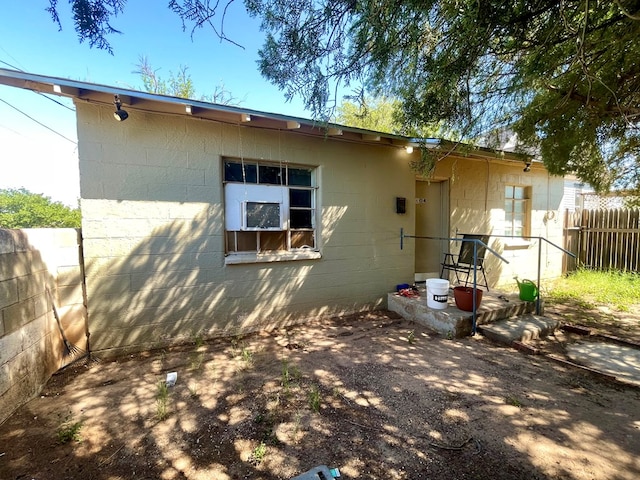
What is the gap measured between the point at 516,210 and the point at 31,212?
1412 cm

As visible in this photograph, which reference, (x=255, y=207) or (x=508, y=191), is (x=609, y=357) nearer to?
(x=508, y=191)

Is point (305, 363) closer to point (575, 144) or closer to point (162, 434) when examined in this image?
point (162, 434)

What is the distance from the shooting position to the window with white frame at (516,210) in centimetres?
683

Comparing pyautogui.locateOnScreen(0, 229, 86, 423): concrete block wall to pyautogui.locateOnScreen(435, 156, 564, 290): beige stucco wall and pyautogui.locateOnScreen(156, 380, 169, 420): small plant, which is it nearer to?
pyautogui.locateOnScreen(156, 380, 169, 420): small plant

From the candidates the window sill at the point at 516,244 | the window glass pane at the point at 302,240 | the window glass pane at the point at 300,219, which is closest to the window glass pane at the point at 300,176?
the window glass pane at the point at 300,219

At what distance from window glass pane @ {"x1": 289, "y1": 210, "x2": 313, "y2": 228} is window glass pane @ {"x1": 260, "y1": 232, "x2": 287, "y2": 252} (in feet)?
0.86

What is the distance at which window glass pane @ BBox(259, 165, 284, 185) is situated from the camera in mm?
4230

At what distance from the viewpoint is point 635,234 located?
7.21 m

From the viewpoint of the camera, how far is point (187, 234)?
3.74 meters

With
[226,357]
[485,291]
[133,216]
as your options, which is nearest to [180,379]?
[226,357]

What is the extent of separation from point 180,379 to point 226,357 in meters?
0.59

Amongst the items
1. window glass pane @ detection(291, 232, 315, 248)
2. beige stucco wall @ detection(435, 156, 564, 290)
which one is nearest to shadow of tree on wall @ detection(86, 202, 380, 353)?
window glass pane @ detection(291, 232, 315, 248)

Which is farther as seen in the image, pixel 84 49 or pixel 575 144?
pixel 575 144

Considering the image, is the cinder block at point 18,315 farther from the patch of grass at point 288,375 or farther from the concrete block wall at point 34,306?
the patch of grass at point 288,375
